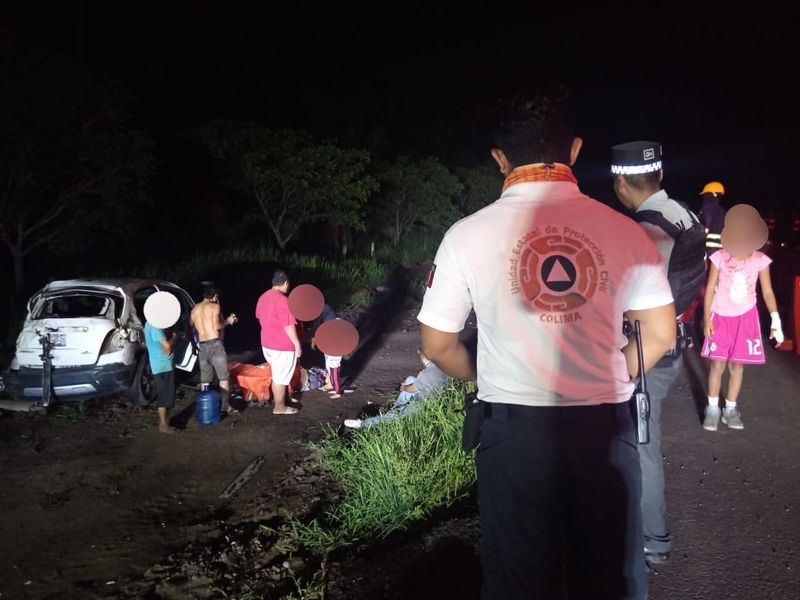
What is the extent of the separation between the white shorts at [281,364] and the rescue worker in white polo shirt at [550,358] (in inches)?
214

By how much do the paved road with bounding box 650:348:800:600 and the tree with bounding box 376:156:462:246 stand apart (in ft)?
46.1

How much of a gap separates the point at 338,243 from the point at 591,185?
1356 inches

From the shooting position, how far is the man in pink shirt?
7.16m

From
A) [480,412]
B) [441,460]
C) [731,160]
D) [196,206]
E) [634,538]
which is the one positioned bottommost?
[441,460]

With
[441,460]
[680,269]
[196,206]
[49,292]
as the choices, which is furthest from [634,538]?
[196,206]

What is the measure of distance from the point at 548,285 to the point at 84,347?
21.2ft

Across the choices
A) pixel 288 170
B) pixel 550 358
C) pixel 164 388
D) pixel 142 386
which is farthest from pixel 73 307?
pixel 288 170

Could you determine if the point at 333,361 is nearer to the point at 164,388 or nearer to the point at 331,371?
the point at 331,371

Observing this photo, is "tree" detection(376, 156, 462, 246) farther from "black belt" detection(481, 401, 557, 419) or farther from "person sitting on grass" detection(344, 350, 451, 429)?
"black belt" detection(481, 401, 557, 419)

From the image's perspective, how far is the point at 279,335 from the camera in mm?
7180

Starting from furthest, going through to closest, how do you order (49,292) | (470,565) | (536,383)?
(49,292) < (470,565) < (536,383)

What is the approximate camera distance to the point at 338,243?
20.4m

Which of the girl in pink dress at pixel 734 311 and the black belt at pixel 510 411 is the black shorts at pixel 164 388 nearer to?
the girl in pink dress at pixel 734 311

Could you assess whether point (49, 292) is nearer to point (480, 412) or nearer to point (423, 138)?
point (480, 412)
